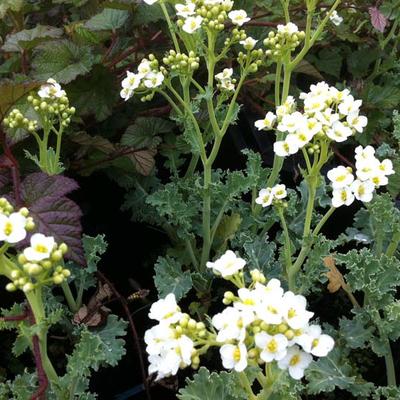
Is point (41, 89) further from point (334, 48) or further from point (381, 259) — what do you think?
point (334, 48)

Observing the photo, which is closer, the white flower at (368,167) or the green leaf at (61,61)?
the white flower at (368,167)

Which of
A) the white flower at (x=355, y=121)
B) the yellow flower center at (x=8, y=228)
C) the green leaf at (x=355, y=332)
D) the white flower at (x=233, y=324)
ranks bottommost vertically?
the green leaf at (x=355, y=332)

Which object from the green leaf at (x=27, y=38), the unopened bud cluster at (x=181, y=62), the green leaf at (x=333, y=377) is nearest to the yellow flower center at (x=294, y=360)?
the green leaf at (x=333, y=377)

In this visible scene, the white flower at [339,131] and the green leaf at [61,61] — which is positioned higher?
the green leaf at [61,61]

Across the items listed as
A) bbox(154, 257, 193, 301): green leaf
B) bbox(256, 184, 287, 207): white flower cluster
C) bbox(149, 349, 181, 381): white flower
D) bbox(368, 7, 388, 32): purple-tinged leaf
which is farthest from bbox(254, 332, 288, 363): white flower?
bbox(368, 7, 388, 32): purple-tinged leaf

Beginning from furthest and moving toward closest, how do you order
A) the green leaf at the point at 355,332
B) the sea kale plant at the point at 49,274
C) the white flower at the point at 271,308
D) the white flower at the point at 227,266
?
the green leaf at the point at 355,332, the sea kale plant at the point at 49,274, the white flower at the point at 227,266, the white flower at the point at 271,308

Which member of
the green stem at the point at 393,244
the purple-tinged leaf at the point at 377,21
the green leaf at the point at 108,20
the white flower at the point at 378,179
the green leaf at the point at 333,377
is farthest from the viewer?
the purple-tinged leaf at the point at 377,21

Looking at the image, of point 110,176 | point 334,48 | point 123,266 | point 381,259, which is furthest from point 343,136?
point 334,48

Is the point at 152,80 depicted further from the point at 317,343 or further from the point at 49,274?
the point at 317,343

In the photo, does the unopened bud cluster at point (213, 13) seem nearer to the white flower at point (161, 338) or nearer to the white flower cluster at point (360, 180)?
the white flower cluster at point (360, 180)
